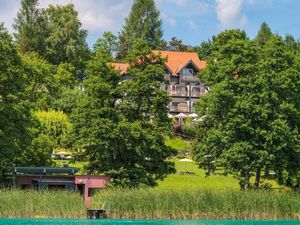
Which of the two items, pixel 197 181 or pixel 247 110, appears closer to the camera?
pixel 247 110

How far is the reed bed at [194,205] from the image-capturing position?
37.8 meters

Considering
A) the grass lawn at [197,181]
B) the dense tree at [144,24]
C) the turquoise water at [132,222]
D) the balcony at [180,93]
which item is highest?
the dense tree at [144,24]

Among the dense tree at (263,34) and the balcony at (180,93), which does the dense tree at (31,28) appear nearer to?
the balcony at (180,93)

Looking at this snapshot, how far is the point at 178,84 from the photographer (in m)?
103

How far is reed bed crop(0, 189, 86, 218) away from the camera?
121ft

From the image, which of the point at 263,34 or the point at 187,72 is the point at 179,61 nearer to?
the point at 187,72

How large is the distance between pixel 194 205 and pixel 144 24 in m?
76.4

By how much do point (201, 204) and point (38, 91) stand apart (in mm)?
37489

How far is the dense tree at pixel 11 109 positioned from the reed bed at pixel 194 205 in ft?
33.1

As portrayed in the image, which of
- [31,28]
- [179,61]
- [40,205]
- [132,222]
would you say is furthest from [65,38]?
[132,222]

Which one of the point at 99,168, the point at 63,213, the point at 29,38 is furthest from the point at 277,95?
the point at 29,38

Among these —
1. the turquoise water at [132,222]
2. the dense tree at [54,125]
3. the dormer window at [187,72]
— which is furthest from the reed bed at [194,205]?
the dormer window at [187,72]

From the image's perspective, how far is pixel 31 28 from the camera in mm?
93625

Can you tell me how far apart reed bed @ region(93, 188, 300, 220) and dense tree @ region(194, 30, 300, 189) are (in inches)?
432
